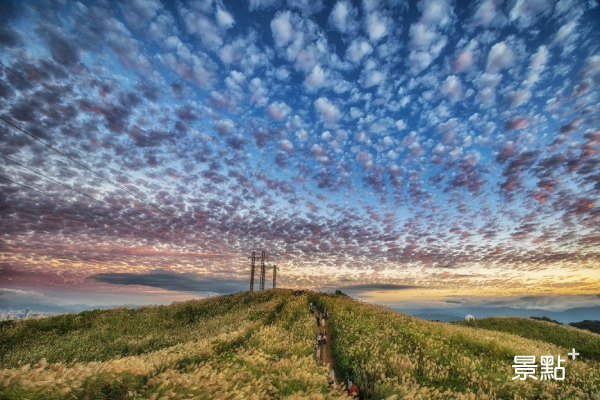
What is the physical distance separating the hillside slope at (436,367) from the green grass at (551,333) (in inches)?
372

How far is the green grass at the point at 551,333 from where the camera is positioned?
27.5 m

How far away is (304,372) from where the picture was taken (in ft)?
33.9

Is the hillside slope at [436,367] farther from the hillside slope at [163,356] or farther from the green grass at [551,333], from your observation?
the green grass at [551,333]

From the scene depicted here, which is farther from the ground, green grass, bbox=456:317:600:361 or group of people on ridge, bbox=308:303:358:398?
group of people on ridge, bbox=308:303:358:398

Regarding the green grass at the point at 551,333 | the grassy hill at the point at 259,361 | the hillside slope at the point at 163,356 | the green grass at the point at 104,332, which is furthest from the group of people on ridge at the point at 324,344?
the green grass at the point at 551,333

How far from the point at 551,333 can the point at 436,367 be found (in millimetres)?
37108

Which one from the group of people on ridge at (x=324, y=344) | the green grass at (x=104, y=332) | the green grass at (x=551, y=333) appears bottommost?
the green grass at (x=551, y=333)

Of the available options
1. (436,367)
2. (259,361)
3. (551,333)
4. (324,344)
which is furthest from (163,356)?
(551,333)

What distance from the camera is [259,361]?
11523 mm

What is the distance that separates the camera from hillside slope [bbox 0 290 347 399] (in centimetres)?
→ 603

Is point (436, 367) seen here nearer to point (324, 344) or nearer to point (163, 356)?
point (324, 344)

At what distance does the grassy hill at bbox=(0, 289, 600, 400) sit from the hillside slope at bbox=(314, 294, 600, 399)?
62 millimetres

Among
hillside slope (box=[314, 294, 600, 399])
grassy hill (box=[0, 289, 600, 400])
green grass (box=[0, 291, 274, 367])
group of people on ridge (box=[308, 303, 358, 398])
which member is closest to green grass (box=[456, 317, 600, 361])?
grassy hill (box=[0, 289, 600, 400])

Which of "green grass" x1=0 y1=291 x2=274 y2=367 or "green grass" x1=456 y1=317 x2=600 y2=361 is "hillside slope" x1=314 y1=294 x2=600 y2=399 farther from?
"green grass" x1=0 y1=291 x2=274 y2=367
